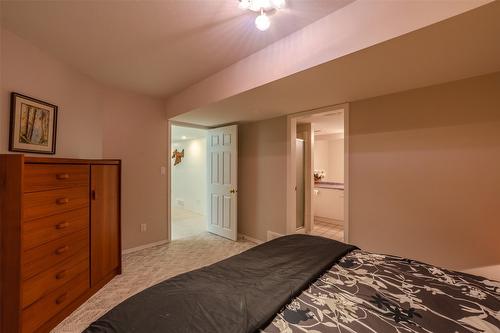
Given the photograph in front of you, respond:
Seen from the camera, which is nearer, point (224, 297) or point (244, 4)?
point (224, 297)

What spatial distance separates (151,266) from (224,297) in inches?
81.5

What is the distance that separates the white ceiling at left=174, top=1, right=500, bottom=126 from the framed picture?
1601 millimetres

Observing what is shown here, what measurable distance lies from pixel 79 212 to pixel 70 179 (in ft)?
1.04

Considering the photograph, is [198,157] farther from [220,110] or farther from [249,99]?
[249,99]

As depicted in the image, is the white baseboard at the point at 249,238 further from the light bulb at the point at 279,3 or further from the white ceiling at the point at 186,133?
the light bulb at the point at 279,3

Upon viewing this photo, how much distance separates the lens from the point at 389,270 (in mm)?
1293

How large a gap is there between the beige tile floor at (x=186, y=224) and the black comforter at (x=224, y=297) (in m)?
2.81

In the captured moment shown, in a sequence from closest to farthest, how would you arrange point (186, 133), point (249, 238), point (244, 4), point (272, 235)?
point (244, 4) → point (272, 235) → point (249, 238) → point (186, 133)

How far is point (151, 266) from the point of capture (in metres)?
2.62

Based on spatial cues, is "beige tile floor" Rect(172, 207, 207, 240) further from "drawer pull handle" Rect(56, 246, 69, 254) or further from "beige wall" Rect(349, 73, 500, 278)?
"beige wall" Rect(349, 73, 500, 278)

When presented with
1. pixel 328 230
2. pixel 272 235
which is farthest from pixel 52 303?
pixel 328 230

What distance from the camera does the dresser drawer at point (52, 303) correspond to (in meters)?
1.40

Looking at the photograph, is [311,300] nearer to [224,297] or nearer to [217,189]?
[224,297]

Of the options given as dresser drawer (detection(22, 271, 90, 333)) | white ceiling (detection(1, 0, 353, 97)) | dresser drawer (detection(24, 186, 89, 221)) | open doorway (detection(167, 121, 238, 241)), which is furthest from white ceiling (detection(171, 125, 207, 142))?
dresser drawer (detection(22, 271, 90, 333))
